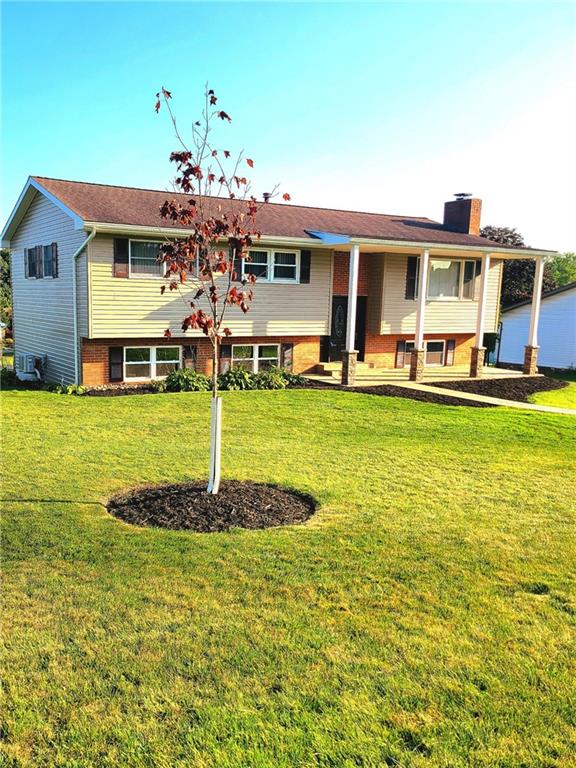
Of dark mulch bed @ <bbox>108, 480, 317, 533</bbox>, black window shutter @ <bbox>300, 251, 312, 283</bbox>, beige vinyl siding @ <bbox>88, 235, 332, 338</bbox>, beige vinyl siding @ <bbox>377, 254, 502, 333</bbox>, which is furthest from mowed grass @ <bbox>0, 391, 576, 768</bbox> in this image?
beige vinyl siding @ <bbox>377, 254, 502, 333</bbox>

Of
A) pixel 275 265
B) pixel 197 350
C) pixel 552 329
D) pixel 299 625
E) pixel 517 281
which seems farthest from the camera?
pixel 517 281

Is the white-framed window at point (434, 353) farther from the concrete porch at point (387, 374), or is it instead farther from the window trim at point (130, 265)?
the window trim at point (130, 265)

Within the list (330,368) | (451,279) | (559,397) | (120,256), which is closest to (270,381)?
(330,368)

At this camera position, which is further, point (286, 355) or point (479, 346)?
point (479, 346)

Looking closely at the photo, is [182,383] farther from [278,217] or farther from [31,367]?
[278,217]

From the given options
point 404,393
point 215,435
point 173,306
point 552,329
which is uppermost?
point 173,306

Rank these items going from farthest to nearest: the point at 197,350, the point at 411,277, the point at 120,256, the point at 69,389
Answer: the point at 411,277, the point at 197,350, the point at 120,256, the point at 69,389

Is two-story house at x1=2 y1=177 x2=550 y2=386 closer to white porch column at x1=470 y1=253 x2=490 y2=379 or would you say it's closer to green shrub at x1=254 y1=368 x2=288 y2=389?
white porch column at x1=470 y1=253 x2=490 y2=379

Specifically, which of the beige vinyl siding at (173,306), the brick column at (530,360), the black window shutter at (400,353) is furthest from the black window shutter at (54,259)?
the brick column at (530,360)

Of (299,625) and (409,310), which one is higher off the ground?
(409,310)

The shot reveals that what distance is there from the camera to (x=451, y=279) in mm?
22484

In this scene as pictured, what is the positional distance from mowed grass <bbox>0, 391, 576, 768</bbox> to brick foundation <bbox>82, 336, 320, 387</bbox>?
8062 millimetres

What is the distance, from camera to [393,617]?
4469 mm

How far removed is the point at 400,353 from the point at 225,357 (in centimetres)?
701
